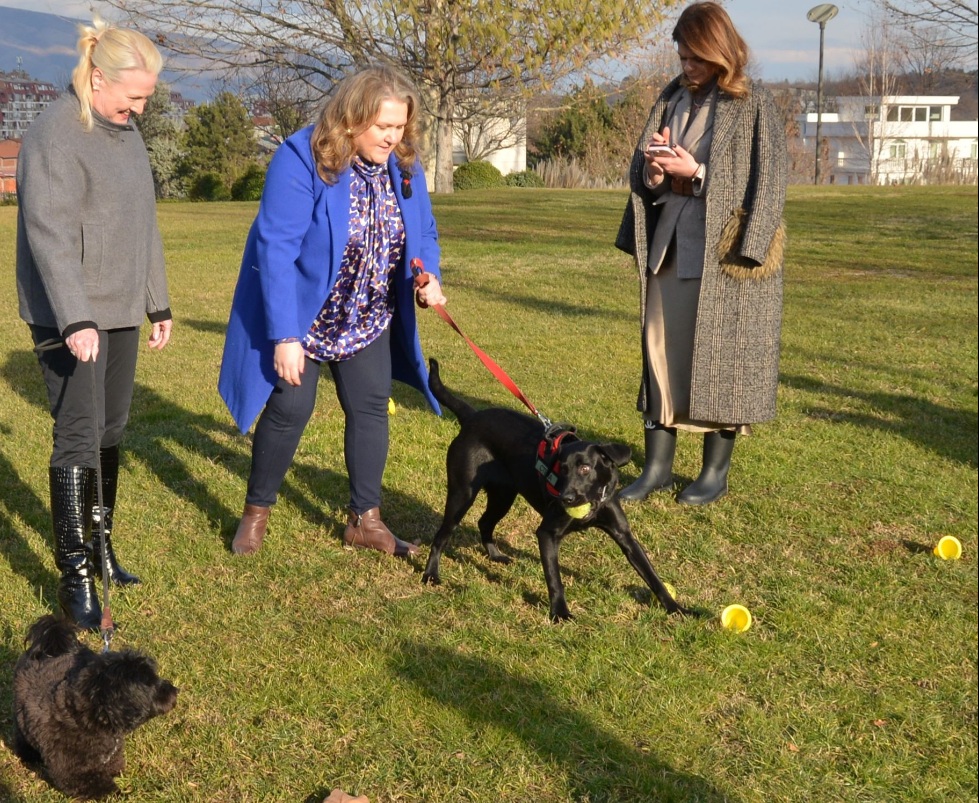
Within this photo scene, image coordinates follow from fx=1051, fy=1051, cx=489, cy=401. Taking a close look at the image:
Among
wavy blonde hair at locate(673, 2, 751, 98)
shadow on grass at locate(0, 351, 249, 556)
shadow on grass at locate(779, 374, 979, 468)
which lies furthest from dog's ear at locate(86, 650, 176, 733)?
shadow on grass at locate(779, 374, 979, 468)

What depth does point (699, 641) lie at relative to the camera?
3.90 m

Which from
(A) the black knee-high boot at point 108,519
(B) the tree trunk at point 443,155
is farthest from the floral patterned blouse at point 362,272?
(B) the tree trunk at point 443,155

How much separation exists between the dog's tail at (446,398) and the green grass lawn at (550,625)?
0.73 meters

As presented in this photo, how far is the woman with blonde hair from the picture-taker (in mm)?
3648

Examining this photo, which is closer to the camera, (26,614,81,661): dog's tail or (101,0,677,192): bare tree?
(26,614,81,661): dog's tail

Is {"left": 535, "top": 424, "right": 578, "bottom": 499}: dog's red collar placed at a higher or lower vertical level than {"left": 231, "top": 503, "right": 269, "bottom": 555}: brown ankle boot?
higher

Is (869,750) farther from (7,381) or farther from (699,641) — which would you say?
(7,381)

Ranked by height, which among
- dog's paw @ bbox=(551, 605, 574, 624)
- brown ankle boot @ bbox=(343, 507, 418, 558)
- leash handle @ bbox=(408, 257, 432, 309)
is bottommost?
dog's paw @ bbox=(551, 605, 574, 624)

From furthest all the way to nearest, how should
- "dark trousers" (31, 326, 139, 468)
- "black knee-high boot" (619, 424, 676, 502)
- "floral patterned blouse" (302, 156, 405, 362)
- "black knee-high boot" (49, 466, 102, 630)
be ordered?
"black knee-high boot" (619, 424, 676, 502) → "floral patterned blouse" (302, 156, 405, 362) → "black knee-high boot" (49, 466, 102, 630) → "dark trousers" (31, 326, 139, 468)

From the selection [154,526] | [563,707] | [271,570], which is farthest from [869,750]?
[154,526]

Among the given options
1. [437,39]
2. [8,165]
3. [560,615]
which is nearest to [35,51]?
[8,165]

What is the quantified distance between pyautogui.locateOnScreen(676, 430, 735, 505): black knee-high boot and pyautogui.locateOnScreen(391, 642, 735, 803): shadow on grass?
6.65 ft

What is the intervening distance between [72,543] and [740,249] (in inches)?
125

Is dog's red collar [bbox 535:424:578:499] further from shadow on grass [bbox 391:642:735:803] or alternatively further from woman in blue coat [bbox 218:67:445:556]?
woman in blue coat [bbox 218:67:445:556]
